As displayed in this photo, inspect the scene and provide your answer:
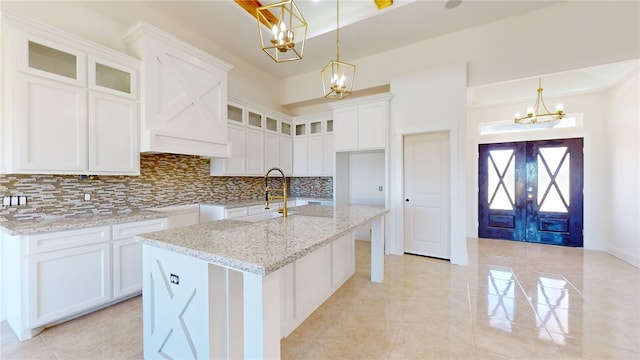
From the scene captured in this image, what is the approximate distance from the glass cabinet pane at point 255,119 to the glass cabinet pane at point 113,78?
76.4 inches

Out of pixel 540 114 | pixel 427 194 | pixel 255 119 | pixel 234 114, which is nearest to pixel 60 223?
pixel 234 114

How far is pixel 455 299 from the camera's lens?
8.50 feet

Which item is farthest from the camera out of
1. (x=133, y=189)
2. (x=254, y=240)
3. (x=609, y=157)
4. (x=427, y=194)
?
(x=609, y=157)

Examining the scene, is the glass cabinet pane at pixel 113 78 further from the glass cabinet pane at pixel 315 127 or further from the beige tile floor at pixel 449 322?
the glass cabinet pane at pixel 315 127

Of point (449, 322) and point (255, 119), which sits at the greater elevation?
point (255, 119)

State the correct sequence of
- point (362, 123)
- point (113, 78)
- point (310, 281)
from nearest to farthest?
point (310, 281)
point (113, 78)
point (362, 123)

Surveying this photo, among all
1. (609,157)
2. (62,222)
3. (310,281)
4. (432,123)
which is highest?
(432,123)

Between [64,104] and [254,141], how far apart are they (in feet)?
8.16

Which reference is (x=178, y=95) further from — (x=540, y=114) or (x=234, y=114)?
(x=540, y=114)

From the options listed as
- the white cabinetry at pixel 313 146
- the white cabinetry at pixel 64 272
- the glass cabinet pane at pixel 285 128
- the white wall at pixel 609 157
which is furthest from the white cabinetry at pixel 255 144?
the white wall at pixel 609 157

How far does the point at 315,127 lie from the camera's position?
5.22 meters

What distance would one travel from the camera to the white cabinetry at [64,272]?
191cm

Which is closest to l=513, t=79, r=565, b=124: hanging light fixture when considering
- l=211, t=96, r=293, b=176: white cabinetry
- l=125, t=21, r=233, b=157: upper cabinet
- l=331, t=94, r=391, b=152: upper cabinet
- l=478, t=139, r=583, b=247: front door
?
l=478, t=139, r=583, b=247: front door

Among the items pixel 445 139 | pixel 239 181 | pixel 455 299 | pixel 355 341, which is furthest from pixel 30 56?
pixel 445 139
